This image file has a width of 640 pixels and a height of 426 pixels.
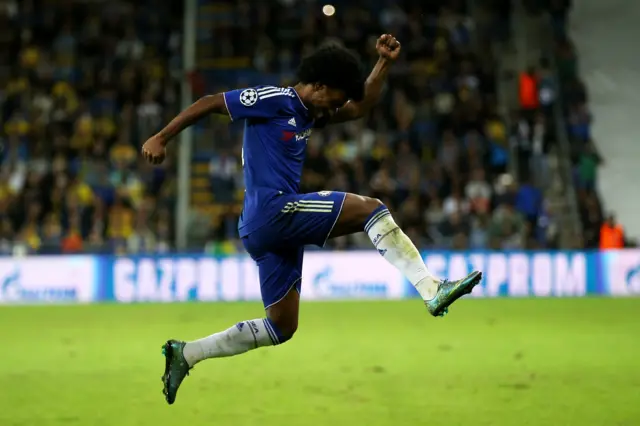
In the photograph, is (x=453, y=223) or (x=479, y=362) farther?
(x=453, y=223)

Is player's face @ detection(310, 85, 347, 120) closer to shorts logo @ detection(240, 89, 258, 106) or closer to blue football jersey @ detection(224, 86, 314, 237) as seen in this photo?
blue football jersey @ detection(224, 86, 314, 237)

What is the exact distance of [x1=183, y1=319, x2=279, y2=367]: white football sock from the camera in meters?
6.05

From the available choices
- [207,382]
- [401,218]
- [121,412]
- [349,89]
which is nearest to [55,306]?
Answer: [401,218]

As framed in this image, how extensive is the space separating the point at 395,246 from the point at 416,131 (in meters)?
14.4

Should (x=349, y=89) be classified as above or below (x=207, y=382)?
above

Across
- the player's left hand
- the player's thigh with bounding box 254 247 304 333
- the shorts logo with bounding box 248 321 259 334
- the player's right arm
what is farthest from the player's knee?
the player's left hand

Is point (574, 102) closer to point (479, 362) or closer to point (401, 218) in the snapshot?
point (401, 218)

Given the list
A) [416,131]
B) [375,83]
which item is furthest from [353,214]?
[416,131]

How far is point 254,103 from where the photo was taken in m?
5.65

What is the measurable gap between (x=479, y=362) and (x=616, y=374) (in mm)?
1295

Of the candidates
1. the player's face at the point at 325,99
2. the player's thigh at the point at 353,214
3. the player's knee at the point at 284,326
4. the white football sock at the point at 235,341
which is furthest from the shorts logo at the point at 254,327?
the player's face at the point at 325,99

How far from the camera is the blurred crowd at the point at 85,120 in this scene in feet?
58.2

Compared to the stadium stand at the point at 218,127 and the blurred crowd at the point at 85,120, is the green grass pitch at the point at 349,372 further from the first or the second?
the stadium stand at the point at 218,127

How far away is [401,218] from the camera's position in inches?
703
